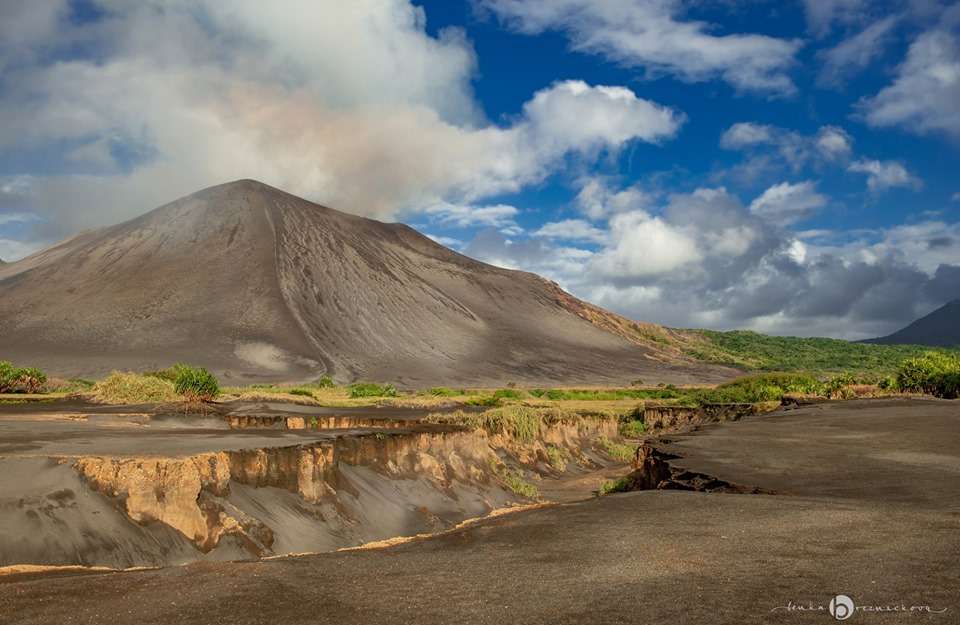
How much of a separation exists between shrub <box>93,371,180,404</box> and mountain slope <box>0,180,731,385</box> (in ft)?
212

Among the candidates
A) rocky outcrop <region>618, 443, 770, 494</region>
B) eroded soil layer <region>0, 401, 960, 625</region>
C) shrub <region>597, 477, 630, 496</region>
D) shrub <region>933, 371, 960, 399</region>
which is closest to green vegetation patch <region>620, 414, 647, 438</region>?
rocky outcrop <region>618, 443, 770, 494</region>

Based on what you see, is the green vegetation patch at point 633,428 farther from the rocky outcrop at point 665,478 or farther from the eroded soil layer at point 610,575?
the eroded soil layer at point 610,575

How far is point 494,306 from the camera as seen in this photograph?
590ft

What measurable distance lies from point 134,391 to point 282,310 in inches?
3837

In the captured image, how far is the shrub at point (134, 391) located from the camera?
3916 centimetres

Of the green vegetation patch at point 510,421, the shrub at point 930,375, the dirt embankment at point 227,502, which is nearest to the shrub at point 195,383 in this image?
the green vegetation patch at point 510,421

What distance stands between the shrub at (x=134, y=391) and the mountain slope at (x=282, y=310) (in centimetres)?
6459

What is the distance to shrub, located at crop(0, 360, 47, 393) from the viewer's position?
51.1 meters

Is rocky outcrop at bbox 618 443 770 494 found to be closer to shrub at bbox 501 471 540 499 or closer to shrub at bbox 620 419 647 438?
shrub at bbox 501 471 540 499

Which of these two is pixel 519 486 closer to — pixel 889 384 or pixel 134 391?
pixel 134 391

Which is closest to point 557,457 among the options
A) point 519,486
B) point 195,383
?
point 519,486

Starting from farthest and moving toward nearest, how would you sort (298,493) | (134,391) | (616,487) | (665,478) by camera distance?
(134,391) < (616,487) < (665,478) < (298,493)

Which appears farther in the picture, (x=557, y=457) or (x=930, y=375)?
(x=930, y=375)

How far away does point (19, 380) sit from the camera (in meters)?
53.4
